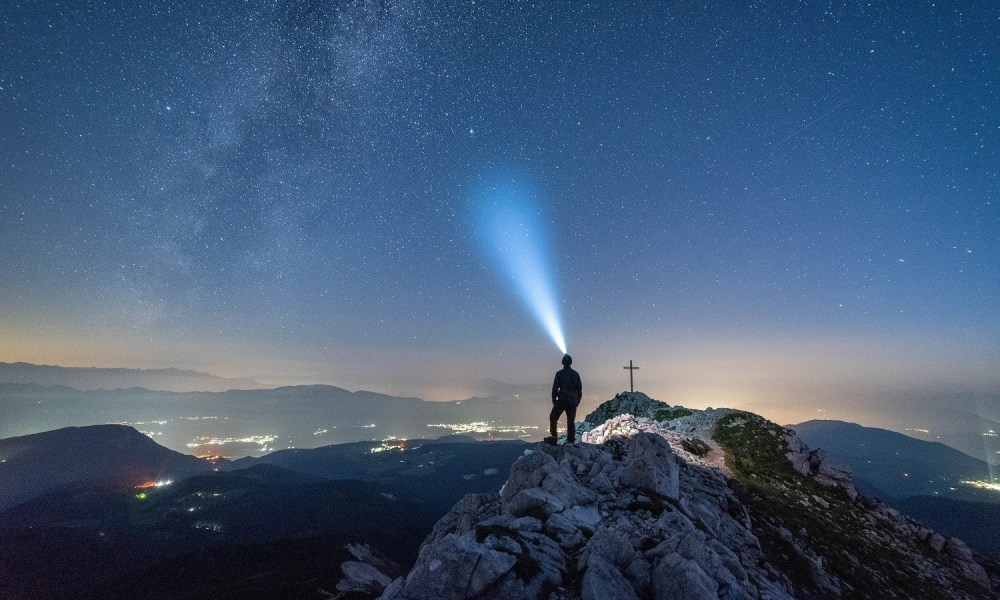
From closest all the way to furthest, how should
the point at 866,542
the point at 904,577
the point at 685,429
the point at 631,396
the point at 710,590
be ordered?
the point at 710,590 → the point at 904,577 → the point at 866,542 → the point at 685,429 → the point at 631,396

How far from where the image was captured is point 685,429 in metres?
39.0

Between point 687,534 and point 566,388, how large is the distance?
37.1 feet

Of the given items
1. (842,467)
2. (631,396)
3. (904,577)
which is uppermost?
(631,396)

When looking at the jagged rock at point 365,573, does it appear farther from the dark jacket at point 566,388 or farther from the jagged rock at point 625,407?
the dark jacket at point 566,388

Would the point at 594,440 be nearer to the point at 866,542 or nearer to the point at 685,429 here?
the point at 685,429

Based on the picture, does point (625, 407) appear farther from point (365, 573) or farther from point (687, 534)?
point (365, 573)

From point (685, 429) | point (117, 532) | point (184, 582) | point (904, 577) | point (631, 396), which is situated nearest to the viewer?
point (904, 577)

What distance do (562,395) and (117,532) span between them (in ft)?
858

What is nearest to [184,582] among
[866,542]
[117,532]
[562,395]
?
[117,532]

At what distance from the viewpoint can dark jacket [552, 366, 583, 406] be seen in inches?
890

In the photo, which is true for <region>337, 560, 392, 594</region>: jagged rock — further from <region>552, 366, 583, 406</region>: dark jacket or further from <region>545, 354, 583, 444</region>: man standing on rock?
<region>552, 366, 583, 406</region>: dark jacket

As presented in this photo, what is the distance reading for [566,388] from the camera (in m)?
22.7

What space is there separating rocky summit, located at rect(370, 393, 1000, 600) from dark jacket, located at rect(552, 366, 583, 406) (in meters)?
2.60

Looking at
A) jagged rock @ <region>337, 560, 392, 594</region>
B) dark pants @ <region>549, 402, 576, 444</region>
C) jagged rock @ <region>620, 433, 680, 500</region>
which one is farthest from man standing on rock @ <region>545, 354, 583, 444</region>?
jagged rock @ <region>337, 560, 392, 594</region>
